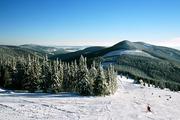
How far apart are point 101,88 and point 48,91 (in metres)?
17.7

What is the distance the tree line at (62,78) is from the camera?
7856cm

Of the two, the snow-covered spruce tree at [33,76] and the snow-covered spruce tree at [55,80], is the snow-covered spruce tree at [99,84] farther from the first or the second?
the snow-covered spruce tree at [33,76]

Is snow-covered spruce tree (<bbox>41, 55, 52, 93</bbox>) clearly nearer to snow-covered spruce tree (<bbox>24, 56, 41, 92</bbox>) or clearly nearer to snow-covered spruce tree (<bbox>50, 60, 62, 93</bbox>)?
snow-covered spruce tree (<bbox>50, 60, 62, 93</bbox>)

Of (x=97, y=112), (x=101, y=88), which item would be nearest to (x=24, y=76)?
(x=101, y=88)

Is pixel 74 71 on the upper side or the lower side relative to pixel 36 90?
upper

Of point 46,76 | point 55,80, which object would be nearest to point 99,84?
point 55,80

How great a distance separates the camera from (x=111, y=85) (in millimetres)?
87000

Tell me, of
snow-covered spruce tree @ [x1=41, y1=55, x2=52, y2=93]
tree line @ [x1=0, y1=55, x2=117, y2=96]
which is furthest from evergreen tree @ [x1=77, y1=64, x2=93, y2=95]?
snow-covered spruce tree @ [x1=41, y1=55, x2=52, y2=93]

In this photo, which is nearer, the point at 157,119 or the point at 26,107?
the point at 157,119

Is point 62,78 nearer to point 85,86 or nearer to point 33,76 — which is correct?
point 33,76

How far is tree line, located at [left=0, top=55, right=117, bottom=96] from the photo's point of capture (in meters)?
78.6

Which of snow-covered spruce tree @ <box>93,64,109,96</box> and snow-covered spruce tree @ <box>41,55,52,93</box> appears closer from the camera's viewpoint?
snow-covered spruce tree @ <box>93,64,109,96</box>

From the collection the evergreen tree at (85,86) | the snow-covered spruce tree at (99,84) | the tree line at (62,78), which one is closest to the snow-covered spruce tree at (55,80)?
the tree line at (62,78)

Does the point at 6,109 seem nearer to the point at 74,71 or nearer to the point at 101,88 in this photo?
the point at 101,88
